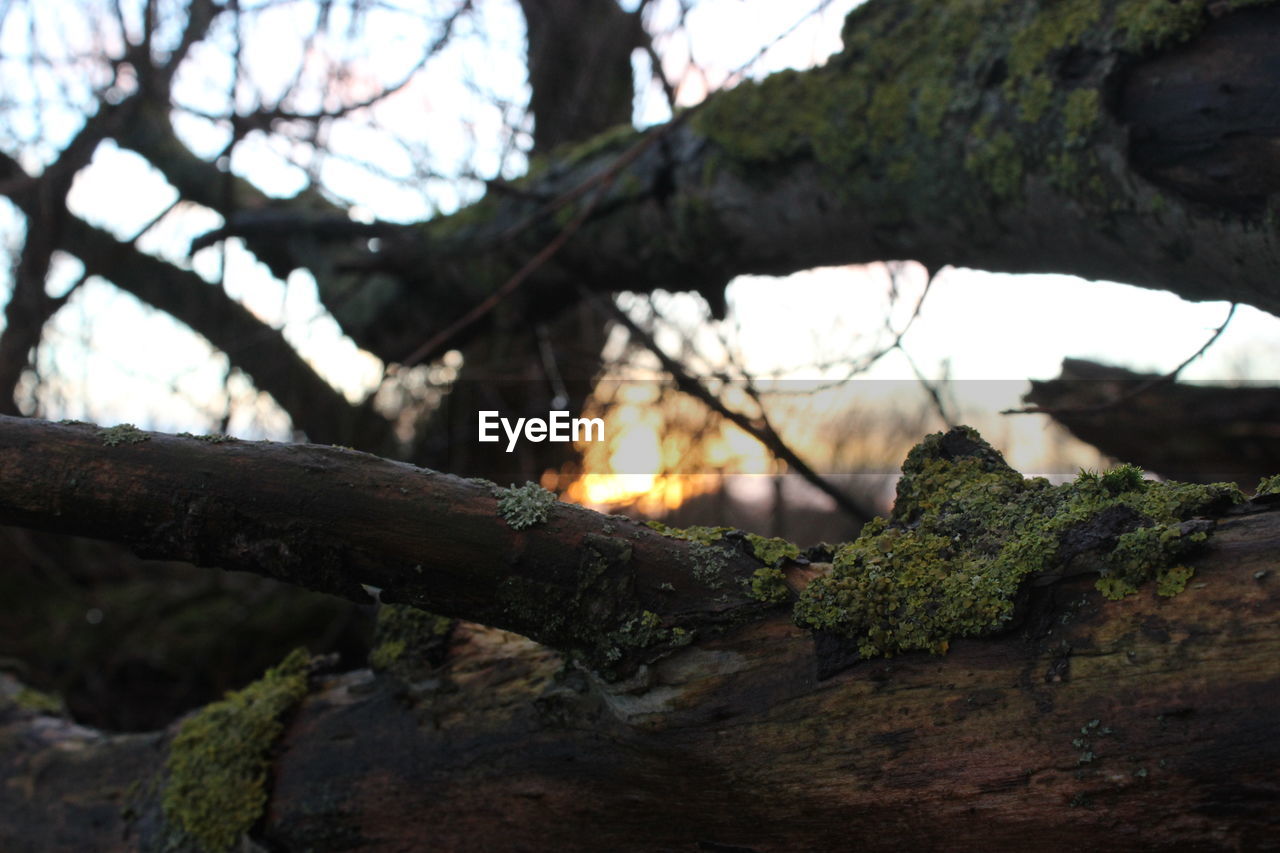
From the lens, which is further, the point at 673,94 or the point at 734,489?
the point at 734,489

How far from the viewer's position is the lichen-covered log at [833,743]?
1.34m

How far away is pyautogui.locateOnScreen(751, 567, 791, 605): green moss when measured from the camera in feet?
5.53

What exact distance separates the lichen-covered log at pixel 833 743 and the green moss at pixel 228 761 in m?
0.04

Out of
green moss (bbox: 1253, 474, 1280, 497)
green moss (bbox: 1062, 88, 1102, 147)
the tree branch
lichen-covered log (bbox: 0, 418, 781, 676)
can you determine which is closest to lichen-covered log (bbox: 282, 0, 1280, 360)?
green moss (bbox: 1062, 88, 1102, 147)

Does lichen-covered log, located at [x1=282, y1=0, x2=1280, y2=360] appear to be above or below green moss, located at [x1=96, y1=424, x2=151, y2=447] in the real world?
above

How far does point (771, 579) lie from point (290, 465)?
2.71 ft

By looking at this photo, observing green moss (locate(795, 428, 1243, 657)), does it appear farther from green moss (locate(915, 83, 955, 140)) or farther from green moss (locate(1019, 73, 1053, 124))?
green moss (locate(915, 83, 955, 140))

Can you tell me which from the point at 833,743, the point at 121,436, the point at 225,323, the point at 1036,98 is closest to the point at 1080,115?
the point at 1036,98

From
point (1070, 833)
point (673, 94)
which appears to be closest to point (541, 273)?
point (673, 94)

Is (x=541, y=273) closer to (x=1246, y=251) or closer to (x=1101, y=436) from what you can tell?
(x=1101, y=436)

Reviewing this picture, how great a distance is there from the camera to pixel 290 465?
1638 mm

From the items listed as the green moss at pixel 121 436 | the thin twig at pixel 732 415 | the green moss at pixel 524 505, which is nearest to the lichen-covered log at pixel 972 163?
the thin twig at pixel 732 415

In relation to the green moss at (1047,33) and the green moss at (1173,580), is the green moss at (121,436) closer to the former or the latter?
the green moss at (1173,580)

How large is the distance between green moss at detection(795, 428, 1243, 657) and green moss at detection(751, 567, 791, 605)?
1.8 inches
